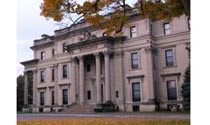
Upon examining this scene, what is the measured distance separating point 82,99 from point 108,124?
14.7m

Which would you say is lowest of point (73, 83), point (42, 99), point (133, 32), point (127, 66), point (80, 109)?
point (80, 109)

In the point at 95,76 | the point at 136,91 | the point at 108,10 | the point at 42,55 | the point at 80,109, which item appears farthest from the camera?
the point at 42,55

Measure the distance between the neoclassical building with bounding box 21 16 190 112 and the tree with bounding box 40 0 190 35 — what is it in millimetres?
8935

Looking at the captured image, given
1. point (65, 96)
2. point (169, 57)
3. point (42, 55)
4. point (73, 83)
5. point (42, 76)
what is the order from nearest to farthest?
point (169, 57), point (73, 83), point (65, 96), point (42, 76), point (42, 55)

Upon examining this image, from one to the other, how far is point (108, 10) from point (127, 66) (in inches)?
480

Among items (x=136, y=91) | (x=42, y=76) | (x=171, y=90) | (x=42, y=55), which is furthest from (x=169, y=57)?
(x=42, y=55)

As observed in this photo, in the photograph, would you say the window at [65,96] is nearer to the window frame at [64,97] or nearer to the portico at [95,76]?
the window frame at [64,97]

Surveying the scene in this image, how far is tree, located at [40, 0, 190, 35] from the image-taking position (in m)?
5.54

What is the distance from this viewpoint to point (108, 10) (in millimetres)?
6324

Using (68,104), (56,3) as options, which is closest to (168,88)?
(68,104)

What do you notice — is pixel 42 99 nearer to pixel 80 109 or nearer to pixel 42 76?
pixel 42 76

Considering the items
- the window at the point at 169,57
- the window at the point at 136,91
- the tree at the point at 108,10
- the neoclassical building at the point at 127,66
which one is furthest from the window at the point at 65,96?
the tree at the point at 108,10
